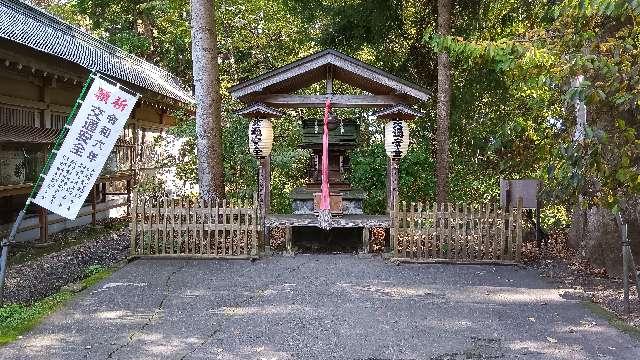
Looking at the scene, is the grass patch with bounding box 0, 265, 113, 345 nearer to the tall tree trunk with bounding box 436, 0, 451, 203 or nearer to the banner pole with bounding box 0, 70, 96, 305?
the banner pole with bounding box 0, 70, 96, 305

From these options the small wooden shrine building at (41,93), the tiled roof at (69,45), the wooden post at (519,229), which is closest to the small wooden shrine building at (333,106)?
the wooden post at (519,229)

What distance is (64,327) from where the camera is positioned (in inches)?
254

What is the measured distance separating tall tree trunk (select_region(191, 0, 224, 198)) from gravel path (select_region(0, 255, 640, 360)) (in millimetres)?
2376

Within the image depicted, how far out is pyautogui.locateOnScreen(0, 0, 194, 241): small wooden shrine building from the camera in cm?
1235

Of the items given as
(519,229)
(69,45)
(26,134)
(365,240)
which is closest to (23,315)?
(365,240)

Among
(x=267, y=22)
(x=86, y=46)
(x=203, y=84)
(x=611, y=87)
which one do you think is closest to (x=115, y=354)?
(x=611, y=87)

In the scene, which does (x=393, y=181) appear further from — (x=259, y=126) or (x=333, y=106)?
(x=259, y=126)

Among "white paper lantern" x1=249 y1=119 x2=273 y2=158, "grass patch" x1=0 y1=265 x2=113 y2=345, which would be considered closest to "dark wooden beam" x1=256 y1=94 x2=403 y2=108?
"white paper lantern" x1=249 y1=119 x2=273 y2=158

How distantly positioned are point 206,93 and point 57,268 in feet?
14.1

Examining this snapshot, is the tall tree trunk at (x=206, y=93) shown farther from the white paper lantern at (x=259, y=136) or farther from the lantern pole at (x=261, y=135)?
the white paper lantern at (x=259, y=136)

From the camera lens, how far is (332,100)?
37.9 feet

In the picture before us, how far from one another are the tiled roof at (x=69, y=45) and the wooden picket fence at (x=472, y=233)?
7048 millimetres

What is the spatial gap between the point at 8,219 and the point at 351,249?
8.34m

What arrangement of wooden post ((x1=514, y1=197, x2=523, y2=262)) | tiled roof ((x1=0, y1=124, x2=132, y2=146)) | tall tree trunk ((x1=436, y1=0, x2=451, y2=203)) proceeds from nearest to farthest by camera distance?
wooden post ((x1=514, y1=197, x2=523, y2=262)) < tiled roof ((x1=0, y1=124, x2=132, y2=146)) < tall tree trunk ((x1=436, y1=0, x2=451, y2=203))
